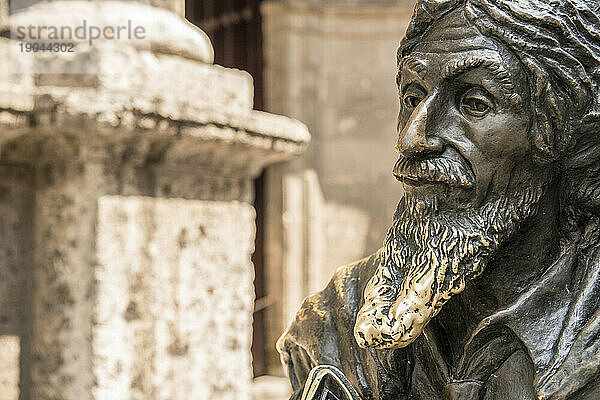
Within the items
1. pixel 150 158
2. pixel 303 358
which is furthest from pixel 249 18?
pixel 303 358

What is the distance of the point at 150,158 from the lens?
1.88 metres

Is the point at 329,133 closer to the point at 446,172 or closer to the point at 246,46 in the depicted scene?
the point at 246,46

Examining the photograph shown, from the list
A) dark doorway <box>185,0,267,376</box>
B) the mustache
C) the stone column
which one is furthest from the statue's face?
dark doorway <box>185,0,267,376</box>

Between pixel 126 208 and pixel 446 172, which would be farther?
pixel 126 208

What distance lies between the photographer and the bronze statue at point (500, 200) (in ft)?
3.64

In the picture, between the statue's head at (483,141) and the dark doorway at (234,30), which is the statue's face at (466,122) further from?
the dark doorway at (234,30)

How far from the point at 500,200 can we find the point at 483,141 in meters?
0.08

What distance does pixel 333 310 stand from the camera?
136 cm

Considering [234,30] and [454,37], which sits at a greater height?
[234,30]

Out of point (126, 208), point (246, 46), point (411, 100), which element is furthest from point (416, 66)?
point (246, 46)

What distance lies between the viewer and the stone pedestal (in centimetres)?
178

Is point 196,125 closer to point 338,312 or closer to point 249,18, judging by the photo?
point 338,312

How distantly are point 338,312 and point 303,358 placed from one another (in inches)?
3.8

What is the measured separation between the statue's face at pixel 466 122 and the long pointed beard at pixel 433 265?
0.02 metres
